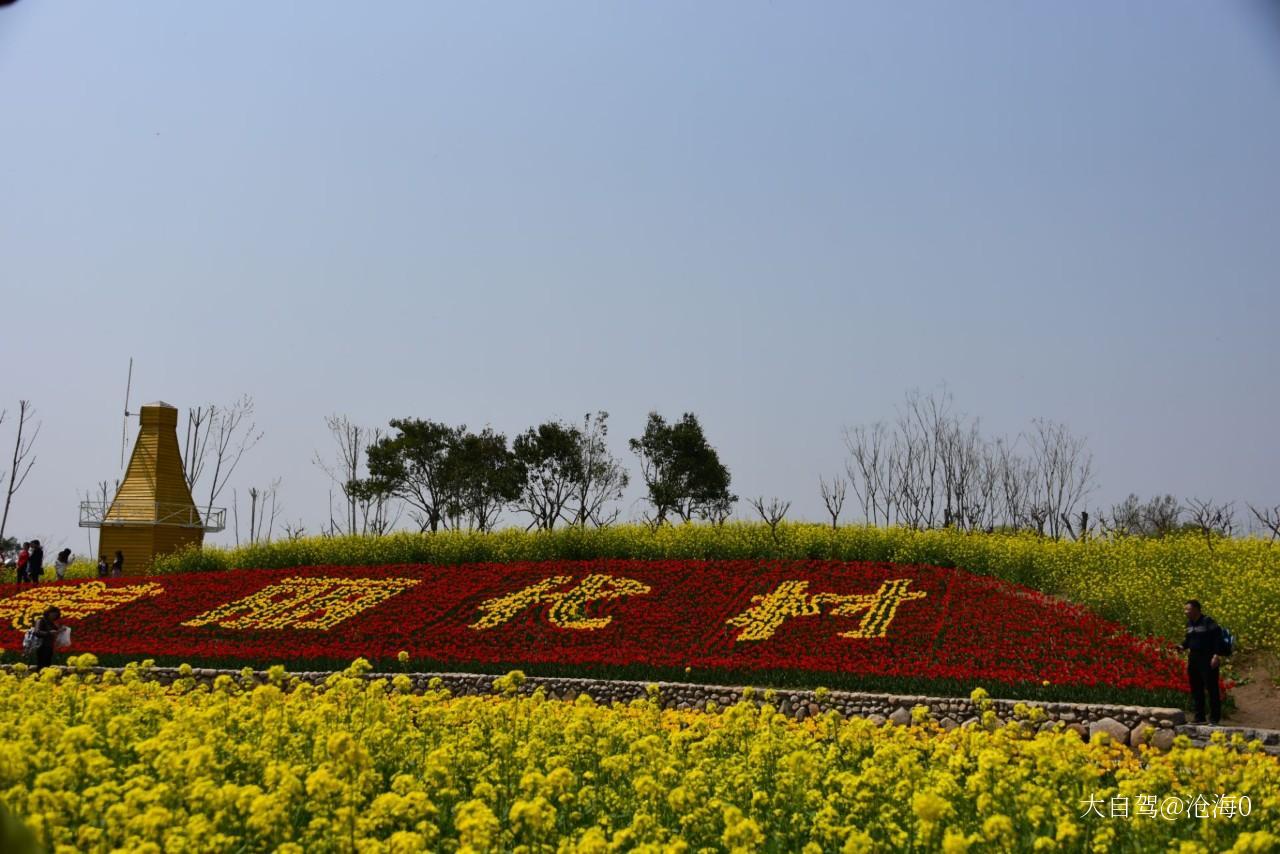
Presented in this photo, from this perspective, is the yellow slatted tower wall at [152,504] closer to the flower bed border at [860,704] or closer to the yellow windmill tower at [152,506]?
the yellow windmill tower at [152,506]

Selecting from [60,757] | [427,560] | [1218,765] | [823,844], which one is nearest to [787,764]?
[823,844]

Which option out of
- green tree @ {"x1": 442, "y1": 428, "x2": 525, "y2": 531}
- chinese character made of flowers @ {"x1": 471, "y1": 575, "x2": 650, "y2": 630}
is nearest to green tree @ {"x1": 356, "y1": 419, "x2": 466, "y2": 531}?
green tree @ {"x1": 442, "y1": 428, "x2": 525, "y2": 531}

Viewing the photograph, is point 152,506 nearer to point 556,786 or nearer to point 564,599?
point 564,599

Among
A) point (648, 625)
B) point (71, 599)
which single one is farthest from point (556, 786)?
point (71, 599)

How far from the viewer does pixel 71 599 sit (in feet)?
73.0

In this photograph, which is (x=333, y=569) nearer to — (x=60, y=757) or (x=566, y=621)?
(x=566, y=621)

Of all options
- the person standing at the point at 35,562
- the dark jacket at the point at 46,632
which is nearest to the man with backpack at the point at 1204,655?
the dark jacket at the point at 46,632

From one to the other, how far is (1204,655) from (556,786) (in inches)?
349

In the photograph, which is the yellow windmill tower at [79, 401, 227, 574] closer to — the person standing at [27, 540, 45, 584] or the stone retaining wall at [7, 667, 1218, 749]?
the person standing at [27, 540, 45, 584]

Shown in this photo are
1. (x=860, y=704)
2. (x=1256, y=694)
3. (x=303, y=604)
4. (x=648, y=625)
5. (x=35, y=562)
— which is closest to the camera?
(x=860, y=704)

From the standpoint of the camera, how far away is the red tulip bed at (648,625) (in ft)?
44.9

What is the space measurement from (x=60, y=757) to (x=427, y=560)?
58.0 ft

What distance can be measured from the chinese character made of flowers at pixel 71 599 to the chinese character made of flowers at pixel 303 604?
9.22ft

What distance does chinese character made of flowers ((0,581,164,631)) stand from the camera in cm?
2108
